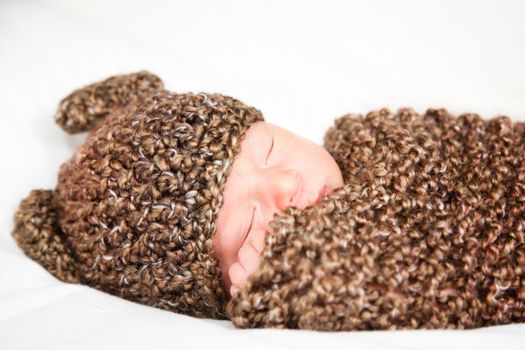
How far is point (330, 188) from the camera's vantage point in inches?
47.1

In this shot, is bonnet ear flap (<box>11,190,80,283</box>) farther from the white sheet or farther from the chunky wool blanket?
the chunky wool blanket

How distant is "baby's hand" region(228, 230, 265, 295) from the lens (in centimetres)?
107

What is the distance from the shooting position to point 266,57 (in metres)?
1.76

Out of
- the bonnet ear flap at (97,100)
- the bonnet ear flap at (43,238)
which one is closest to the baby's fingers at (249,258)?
the bonnet ear flap at (43,238)

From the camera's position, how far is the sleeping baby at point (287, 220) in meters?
0.97

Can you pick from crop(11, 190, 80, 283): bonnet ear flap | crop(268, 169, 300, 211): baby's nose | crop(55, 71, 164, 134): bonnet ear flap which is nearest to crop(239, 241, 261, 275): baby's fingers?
crop(268, 169, 300, 211): baby's nose

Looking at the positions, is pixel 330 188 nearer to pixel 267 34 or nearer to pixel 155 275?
pixel 155 275

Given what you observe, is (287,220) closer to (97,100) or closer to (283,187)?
(283,187)

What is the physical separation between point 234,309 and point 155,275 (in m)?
0.22

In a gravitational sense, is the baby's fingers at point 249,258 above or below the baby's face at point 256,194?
below

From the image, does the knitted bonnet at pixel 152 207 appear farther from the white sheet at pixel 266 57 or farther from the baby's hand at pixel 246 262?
the white sheet at pixel 266 57

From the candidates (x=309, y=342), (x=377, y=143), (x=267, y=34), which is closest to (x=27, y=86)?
(x=267, y=34)

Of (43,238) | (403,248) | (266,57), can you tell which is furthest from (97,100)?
(403,248)

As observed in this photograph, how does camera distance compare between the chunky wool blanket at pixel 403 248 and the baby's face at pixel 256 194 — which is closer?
the chunky wool blanket at pixel 403 248
